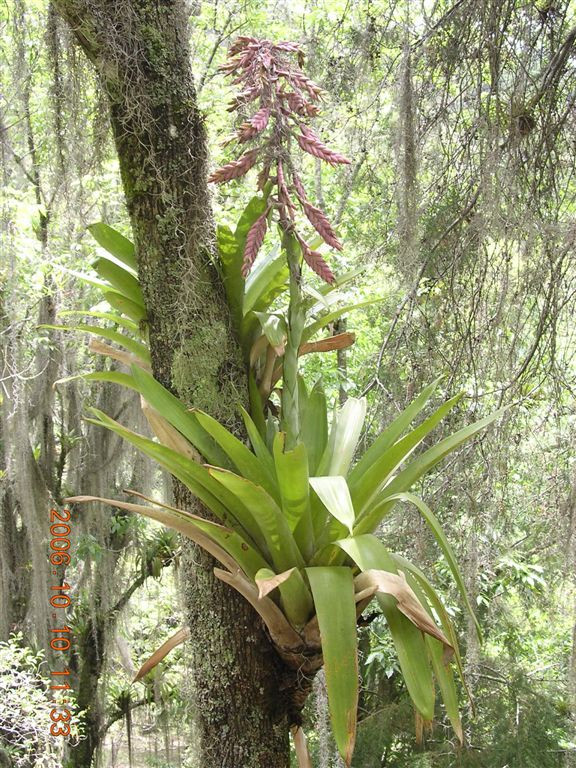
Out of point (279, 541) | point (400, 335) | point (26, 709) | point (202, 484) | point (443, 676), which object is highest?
point (400, 335)

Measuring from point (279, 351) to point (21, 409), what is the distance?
3.86 meters

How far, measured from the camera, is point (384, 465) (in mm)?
1453

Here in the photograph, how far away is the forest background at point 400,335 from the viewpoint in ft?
7.59

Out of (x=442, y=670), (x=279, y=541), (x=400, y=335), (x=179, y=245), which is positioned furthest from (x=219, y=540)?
(x=400, y=335)

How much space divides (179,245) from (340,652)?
80 cm

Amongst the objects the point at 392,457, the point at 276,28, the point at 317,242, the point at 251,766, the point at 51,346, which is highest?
the point at 276,28

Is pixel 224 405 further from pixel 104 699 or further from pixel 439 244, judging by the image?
pixel 104 699

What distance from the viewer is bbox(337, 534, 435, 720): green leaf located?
125 cm

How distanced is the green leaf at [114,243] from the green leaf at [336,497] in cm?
65

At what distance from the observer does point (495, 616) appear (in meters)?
4.70

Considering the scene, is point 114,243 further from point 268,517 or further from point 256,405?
point 268,517

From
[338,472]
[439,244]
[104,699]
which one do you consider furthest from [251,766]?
[104,699]

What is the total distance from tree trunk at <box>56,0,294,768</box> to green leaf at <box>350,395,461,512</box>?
276 mm

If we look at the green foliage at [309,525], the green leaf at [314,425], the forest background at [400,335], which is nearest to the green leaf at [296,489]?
the green foliage at [309,525]
